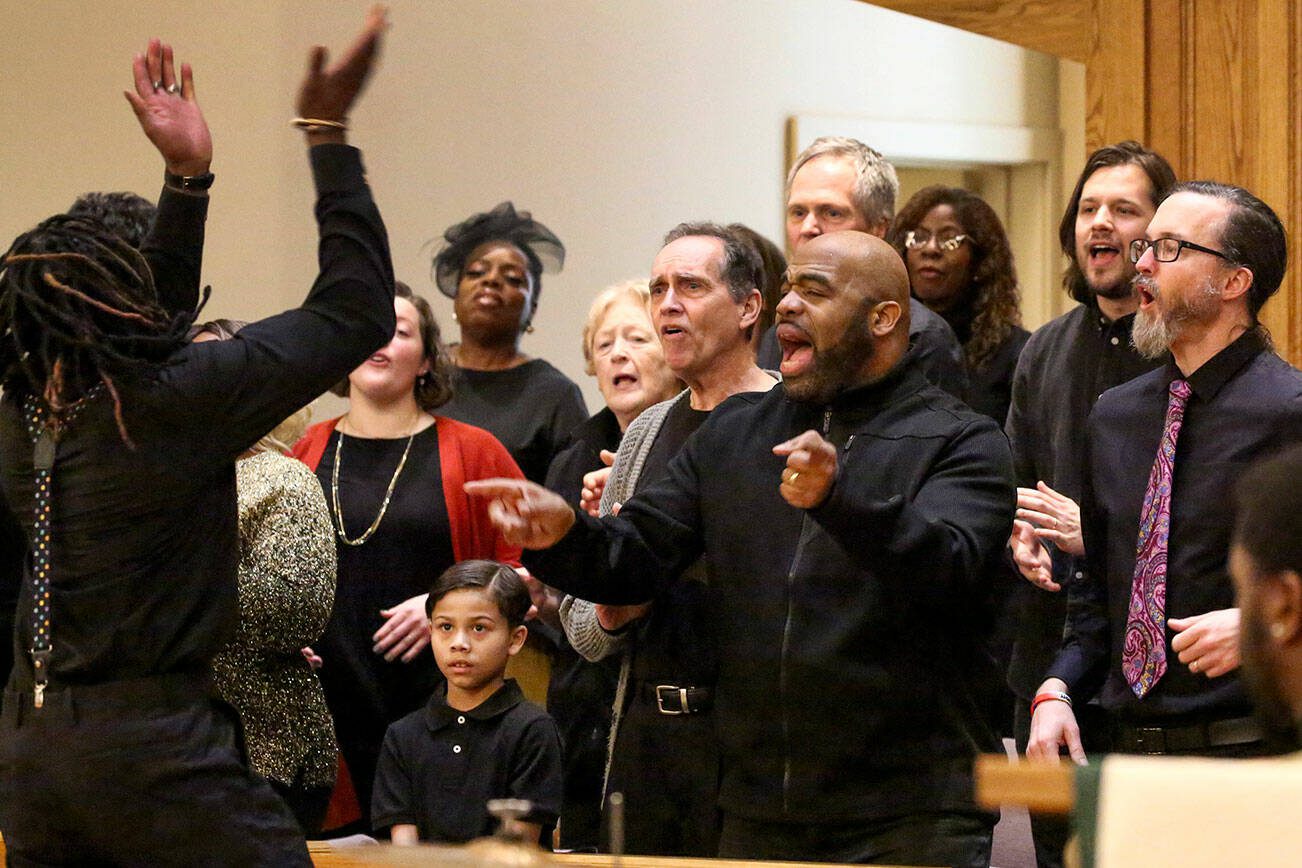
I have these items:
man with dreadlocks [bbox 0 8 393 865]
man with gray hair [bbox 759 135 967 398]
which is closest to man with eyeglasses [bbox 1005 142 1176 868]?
man with gray hair [bbox 759 135 967 398]

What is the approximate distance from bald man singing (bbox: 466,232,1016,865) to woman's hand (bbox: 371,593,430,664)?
3.17ft

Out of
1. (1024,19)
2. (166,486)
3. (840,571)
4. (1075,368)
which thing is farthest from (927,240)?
(166,486)

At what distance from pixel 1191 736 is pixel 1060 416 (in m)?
0.94

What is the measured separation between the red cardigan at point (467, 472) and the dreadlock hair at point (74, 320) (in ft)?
5.38

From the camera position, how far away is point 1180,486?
2857 millimetres

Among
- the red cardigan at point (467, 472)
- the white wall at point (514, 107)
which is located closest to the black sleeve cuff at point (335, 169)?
the red cardigan at point (467, 472)

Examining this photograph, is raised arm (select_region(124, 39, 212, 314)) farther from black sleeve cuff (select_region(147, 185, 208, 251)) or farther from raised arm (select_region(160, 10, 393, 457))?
raised arm (select_region(160, 10, 393, 457))

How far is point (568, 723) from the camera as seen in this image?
3.72 metres

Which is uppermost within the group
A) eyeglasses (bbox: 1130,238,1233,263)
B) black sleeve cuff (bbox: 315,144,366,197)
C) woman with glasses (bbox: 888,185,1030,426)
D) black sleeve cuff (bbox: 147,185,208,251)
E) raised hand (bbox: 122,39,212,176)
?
woman with glasses (bbox: 888,185,1030,426)

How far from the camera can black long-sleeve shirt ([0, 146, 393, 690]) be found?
7.14 feet

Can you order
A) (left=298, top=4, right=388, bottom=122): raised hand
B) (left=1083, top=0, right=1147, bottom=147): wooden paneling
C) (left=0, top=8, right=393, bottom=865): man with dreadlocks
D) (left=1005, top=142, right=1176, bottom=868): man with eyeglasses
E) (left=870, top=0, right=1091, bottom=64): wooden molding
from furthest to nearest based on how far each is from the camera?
(left=870, top=0, right=1091, bottom=64): wooden molding
(left=1083, top=0, right=1147, bottom=147): wooden paneling
(left=1005, top=142, right=1176, bottom=868): man with eyeglasses
(left=298, top=4, right=388, bottom=122): raised hand
(left=0, top=8, right=393, bottom=865): man with dreadlocks

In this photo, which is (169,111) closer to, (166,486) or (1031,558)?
(166,486)

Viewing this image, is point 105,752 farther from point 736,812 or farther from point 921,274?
point 921,274

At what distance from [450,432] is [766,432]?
1283 mm
